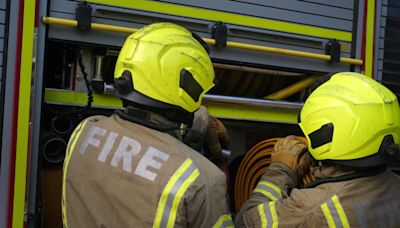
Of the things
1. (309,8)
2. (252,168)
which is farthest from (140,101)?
(309,8)

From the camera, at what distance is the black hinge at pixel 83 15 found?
→ 102 inches

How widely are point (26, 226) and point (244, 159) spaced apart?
1291mm

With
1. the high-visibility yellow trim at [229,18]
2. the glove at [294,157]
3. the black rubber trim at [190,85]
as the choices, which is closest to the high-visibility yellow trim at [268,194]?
the glove at [294,157]

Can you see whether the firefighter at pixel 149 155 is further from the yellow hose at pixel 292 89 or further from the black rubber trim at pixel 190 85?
the yellow hose at pixel 292 89

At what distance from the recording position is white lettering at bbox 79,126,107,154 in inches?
78.2

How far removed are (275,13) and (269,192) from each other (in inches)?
43.3

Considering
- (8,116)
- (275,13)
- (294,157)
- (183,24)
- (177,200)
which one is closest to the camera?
(177,200)

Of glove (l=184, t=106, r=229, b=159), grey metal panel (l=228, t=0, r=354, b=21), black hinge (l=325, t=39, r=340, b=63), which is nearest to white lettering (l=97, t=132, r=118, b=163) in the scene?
glove (l=184, t=106, r=229, b=159)

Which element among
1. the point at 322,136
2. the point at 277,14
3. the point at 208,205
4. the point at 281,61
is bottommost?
the point at 208,205

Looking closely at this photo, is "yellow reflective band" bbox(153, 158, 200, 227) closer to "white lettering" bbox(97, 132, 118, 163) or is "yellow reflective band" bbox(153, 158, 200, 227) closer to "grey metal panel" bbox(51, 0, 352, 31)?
"white lettering" bbox(97, 132, 118, 163)

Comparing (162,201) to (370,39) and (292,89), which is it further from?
(370,39)

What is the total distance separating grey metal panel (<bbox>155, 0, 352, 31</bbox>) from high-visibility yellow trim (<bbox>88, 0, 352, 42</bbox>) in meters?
0.02

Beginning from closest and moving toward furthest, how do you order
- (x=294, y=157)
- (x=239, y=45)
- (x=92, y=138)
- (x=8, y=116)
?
(x=92, y=138) < (x=8, y=116) < (x=294, y=157) < (x=239, y=45)

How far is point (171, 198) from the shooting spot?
1.80 meters
